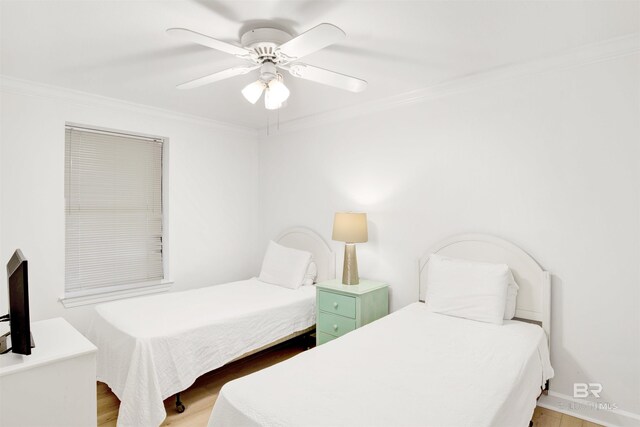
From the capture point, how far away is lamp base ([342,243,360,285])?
3246mm

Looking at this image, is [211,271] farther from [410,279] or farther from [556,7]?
[556,7]

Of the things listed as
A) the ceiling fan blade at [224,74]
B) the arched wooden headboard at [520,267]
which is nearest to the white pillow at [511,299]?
the arched wooden headboard at [520,267]

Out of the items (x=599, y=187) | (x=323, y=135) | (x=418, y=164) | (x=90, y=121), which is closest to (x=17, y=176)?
(x=90, y=121)

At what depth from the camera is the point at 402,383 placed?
161 cm

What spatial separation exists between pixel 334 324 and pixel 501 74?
93.1 inches

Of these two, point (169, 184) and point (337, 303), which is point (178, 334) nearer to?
→ point (337, 303)

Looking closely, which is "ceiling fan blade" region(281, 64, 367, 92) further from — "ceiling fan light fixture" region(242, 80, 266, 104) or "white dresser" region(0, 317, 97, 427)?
"white dresser" region(0, 317, 97, 427)

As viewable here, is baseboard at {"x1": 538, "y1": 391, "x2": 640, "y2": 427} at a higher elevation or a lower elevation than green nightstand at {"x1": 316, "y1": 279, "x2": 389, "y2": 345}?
lower

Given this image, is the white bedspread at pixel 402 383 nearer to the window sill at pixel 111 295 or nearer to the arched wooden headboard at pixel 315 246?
the arched wooden headboard at pixel 315 246

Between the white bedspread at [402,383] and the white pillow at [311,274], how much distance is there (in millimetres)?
1501

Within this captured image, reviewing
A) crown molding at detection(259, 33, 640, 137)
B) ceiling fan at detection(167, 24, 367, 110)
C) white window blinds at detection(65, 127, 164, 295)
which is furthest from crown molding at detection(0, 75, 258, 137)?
ceiling fan at detection(167, 24, 367, 110)

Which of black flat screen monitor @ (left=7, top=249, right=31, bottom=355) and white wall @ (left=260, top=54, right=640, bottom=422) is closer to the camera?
black flat screen monitor @ (left=7, top=249, right=31, bottom=355)

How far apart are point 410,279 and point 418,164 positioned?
101cm

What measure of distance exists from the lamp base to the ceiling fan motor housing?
183 cm
